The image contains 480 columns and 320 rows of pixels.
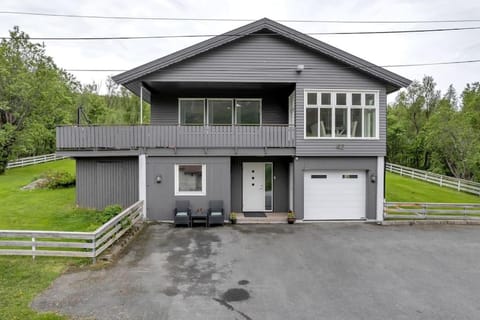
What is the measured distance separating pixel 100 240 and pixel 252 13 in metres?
12.9

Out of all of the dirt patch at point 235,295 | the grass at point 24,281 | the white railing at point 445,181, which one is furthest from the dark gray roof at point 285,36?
the white railing at point 445,181

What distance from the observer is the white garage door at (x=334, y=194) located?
1116cm

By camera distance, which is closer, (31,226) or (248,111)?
(31,226)

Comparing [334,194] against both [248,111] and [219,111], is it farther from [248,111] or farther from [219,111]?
[219,111]

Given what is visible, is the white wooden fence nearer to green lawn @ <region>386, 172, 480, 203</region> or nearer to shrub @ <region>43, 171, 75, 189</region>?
shrub @ <region>43, 171, 75, 189</region>

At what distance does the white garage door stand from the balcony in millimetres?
1784

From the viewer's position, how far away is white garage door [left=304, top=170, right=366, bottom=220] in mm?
11164

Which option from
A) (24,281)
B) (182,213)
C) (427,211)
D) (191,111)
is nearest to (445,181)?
(427,211)

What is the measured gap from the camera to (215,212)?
10.5 m

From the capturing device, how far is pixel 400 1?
13.8m

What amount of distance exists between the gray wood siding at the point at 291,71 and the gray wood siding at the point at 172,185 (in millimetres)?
2986

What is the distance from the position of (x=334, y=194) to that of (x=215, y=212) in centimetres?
465

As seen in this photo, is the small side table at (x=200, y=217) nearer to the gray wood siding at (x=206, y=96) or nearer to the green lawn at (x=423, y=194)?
the gray wood siding at (x=206, y=96)

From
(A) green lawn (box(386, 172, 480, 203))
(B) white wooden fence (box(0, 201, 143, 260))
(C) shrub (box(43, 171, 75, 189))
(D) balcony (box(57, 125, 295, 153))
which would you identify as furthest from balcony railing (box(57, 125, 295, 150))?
(A) green lawn (box(386, 172, 480, 203))
